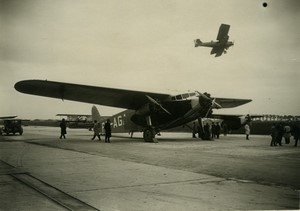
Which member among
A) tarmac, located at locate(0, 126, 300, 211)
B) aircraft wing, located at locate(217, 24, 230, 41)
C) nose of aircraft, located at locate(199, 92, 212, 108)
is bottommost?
tarmac, located at locate(0, 126, 300, 211)

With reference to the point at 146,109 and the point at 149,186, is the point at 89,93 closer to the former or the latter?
the point at 146,109

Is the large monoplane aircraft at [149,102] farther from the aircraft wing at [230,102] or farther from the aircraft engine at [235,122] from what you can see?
the aircraft engine at [235,122]

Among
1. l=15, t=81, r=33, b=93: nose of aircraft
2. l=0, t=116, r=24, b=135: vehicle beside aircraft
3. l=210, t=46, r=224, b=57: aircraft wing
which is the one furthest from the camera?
l=0, t=116, r=24, b=135: vehicle beside aircraft

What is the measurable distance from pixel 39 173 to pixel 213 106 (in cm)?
1460

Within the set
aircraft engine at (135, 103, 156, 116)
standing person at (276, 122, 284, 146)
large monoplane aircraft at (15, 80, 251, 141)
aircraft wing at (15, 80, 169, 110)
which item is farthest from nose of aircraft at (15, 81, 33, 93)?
standing person at (276, 122, 284, 146)

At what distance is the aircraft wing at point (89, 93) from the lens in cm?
1741

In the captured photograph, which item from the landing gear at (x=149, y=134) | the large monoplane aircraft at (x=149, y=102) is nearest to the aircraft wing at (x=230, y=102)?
the large monoplane aircraft at (x=149, y=102)

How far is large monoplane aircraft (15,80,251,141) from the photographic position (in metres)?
19.2

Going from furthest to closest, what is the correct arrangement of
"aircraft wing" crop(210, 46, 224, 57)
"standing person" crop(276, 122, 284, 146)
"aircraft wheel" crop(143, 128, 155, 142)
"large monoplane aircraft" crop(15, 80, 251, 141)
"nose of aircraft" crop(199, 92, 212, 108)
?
1. "aircraft wheel" crop(143, 128, 155, 142)
2. "nose of aircraft" crop(199, 92, 212, 108)
3. "large monoplane aircraft" crop(15, 80, 251, 141)
4. "standing person" crop(276, 122, 284, 146)
5. "aircraft wing" crop(210, 46, 224, 57)

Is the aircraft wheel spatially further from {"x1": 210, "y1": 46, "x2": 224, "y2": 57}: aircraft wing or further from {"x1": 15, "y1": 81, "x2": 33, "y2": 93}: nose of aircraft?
{"x1": 15, "y1": 81, "x2": 33, "y2": 93}: nose of aircraft

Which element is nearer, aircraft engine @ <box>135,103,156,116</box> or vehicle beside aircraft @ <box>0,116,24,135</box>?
aircraft engine @ <box>135,103,156,116</box>

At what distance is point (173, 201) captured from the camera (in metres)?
5.36

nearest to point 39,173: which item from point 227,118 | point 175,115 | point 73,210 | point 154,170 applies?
point 154,170

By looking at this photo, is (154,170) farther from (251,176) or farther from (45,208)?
(45,208)
